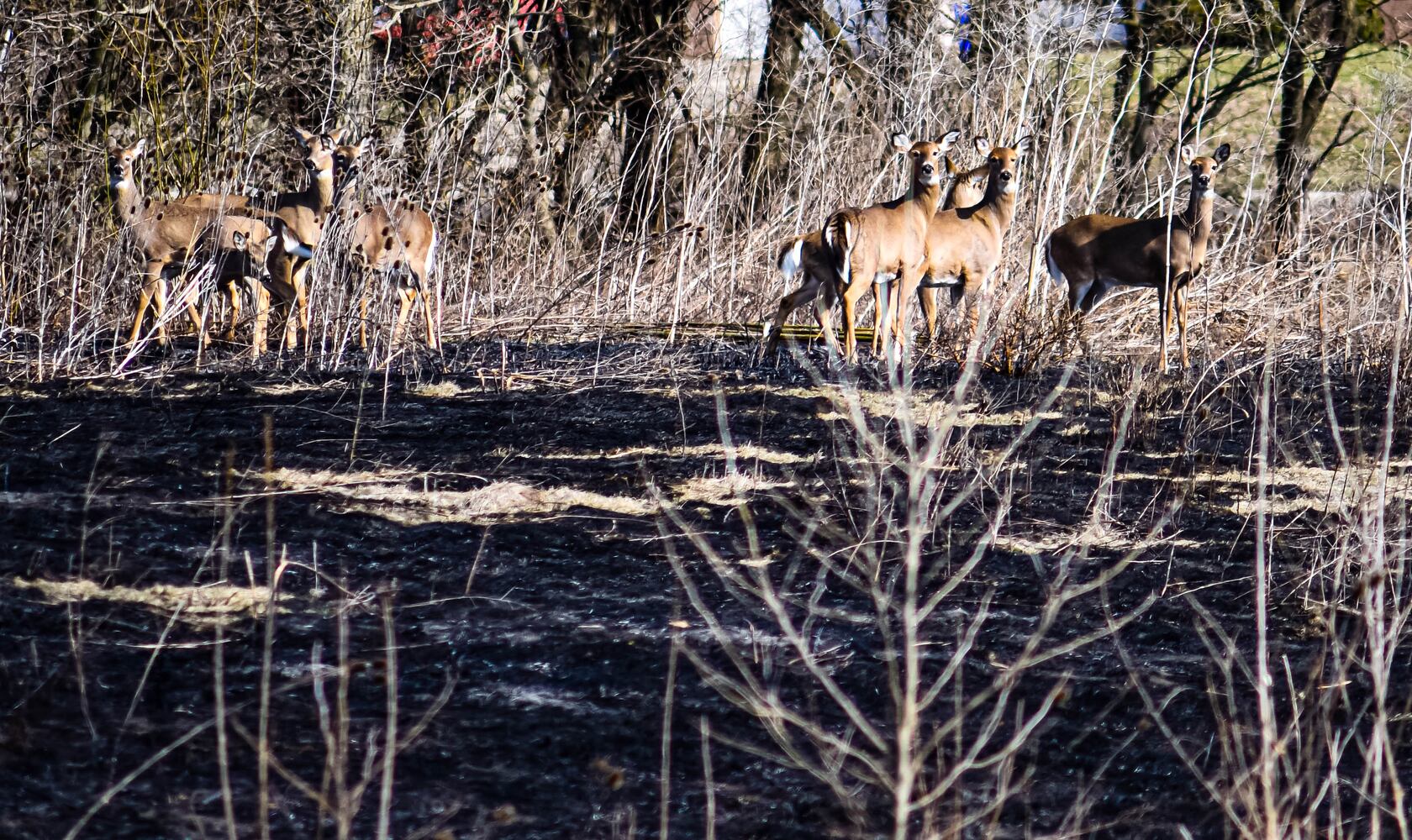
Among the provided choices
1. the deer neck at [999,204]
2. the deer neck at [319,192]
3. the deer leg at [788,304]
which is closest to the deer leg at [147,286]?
the deer neck at [319,192]

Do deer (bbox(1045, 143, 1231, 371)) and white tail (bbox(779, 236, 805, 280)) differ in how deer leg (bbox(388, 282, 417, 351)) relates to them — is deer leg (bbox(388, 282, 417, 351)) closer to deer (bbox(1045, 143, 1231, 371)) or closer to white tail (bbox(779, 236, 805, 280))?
white tail (bbox(779, 236, 805, 280))

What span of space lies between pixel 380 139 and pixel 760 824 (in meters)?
7.29

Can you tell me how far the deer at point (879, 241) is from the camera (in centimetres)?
693

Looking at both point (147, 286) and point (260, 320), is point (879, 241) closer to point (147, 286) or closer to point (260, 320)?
point (260, 320)

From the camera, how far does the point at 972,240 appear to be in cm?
752

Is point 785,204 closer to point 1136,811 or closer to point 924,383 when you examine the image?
point 924,383

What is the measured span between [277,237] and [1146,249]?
392cm

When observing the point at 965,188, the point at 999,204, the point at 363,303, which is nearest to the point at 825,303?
the point at 999,204

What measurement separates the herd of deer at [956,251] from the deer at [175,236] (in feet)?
7.74

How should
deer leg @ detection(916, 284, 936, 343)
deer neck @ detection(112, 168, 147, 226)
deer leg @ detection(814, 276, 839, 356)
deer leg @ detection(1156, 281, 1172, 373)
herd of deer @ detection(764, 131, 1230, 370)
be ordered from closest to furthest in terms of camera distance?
herd of deer @ detection(764, 131, 1230, 370), deer leg @ detection(1156, 281, 1172, 373), deer neck @ detection(112, 168, 147, 226), deer leg @ detection(814, 276, 839, 356), deer leg @ detection(916, 284, 936, 343)

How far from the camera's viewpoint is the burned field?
10.3ft

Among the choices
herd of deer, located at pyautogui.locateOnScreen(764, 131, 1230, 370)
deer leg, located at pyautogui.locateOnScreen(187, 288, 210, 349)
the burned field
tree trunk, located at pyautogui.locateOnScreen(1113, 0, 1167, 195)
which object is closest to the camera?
the burned field

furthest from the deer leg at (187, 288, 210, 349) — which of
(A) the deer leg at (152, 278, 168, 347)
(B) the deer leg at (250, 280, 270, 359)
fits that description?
(B) the deer leg at (250, 280, 270, 359)

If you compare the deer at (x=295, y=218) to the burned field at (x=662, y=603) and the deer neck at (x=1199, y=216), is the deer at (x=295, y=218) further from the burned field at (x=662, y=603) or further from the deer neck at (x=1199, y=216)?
the deer neck at (x=1199, y=216)
